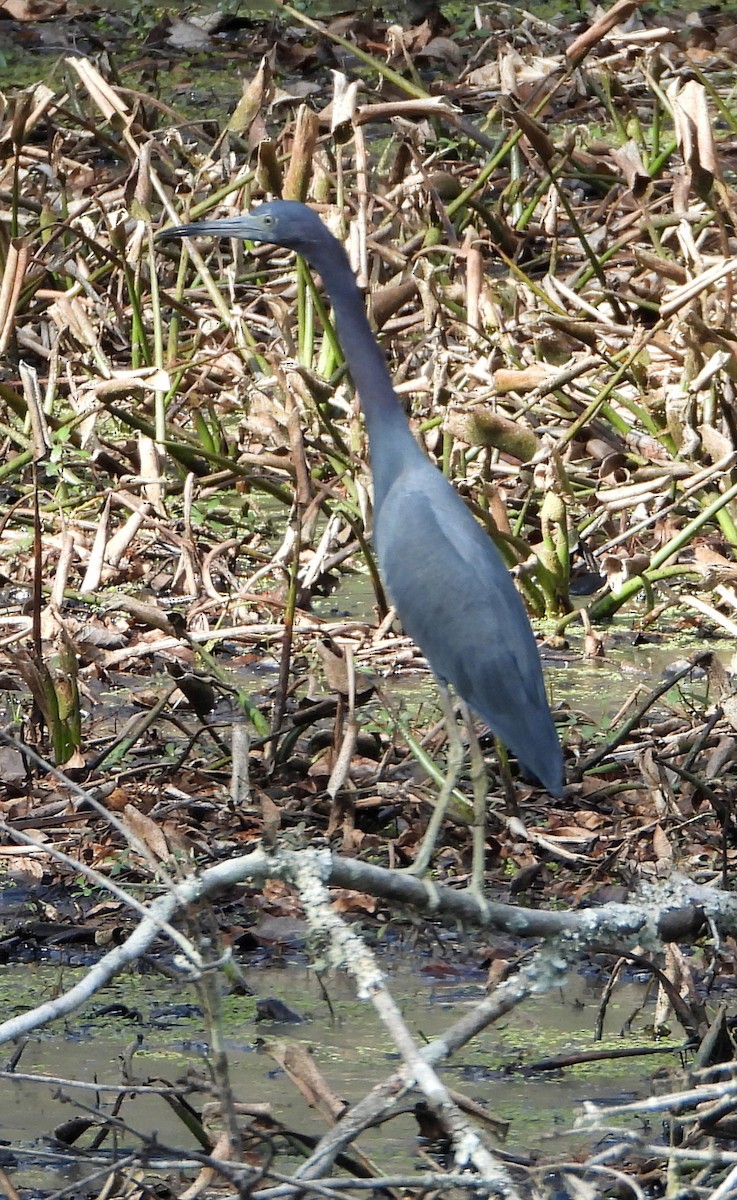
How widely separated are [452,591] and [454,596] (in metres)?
0.01

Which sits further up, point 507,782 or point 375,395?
point 375,395

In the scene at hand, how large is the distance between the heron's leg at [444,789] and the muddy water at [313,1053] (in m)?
0.29

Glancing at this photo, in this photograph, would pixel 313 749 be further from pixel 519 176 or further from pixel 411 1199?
pixel 519 176

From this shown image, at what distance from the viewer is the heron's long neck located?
370cm

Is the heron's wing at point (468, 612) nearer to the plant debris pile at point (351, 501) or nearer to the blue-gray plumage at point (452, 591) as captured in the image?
the blue-gray plumage at point (452, 591)

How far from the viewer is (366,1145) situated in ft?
9.62

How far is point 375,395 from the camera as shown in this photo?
Result: 3.73 meters

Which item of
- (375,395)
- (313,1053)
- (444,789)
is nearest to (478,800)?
(444,789)

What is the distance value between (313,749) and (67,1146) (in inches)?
65.1

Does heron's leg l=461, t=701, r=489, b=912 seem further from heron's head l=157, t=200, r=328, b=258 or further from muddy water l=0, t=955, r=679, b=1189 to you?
heron's head l=157, t=200, r=328, b=258

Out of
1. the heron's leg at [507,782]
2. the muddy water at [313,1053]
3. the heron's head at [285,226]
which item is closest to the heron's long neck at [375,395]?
the heron's head at [285,226]

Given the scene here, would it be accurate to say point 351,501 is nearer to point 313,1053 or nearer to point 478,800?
point 478,800

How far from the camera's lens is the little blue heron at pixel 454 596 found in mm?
3500

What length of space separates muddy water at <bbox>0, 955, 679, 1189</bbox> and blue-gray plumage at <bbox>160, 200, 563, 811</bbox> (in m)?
0.43
